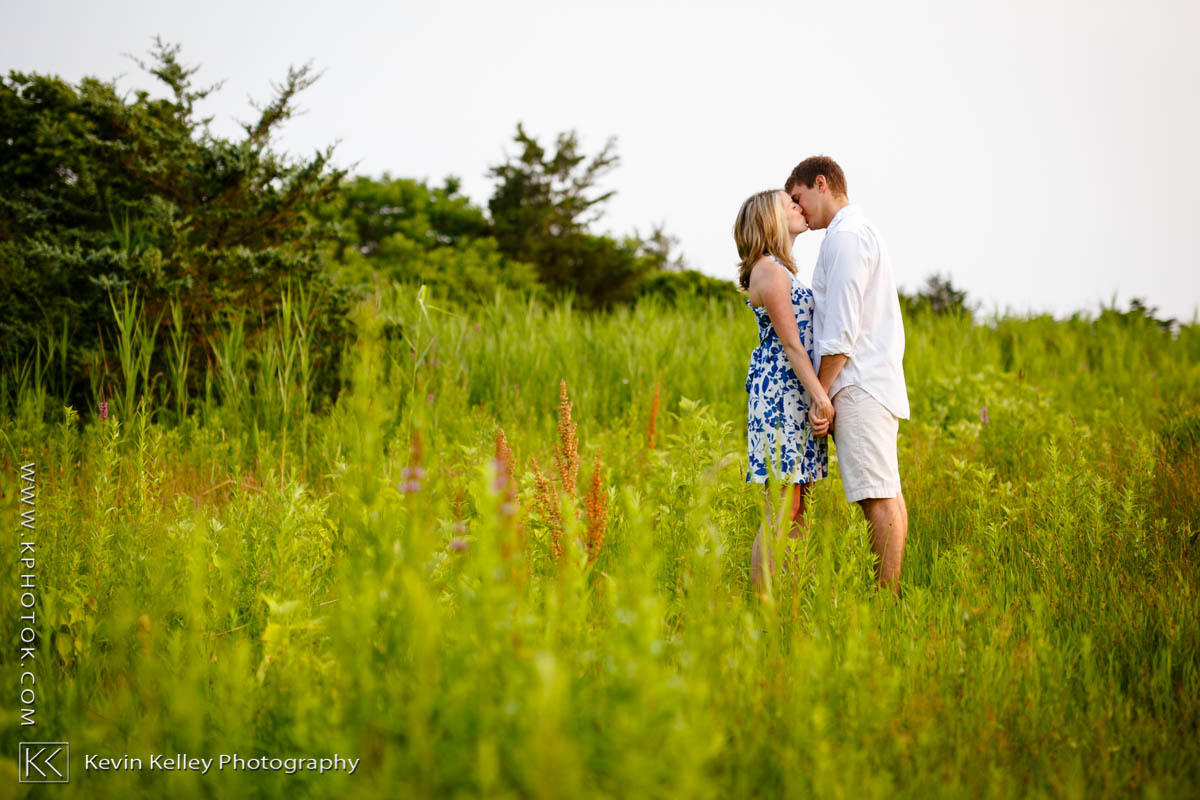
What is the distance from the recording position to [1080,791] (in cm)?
160

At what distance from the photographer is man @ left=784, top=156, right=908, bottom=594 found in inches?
120

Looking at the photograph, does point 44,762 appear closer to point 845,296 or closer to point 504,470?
point 504,470

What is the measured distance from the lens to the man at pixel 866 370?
3.05 metres

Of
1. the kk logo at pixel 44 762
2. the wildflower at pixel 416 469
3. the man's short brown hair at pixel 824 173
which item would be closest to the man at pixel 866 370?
the man's short brown hair at pixel 824 173

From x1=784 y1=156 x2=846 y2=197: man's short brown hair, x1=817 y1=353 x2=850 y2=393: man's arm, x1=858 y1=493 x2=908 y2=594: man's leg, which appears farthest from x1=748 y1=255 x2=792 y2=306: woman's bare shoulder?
x1=858 y1=493 x2=908 y2=594: man's leg

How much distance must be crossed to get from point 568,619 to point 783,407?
1.87m

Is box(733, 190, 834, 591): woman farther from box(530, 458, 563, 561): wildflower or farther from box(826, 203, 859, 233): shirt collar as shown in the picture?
box(530, 458, 563, 561): wildflower

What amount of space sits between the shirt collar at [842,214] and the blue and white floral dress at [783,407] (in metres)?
0.28

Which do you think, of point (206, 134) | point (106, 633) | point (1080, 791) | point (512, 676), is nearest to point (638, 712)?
point (512, 676)

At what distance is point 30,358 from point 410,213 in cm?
2165

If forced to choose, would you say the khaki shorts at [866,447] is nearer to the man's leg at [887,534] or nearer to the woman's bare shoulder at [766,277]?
the man's leg at [887,534]

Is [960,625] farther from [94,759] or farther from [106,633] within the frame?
[106,633]

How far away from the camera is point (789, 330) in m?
3.12

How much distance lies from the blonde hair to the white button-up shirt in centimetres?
18
